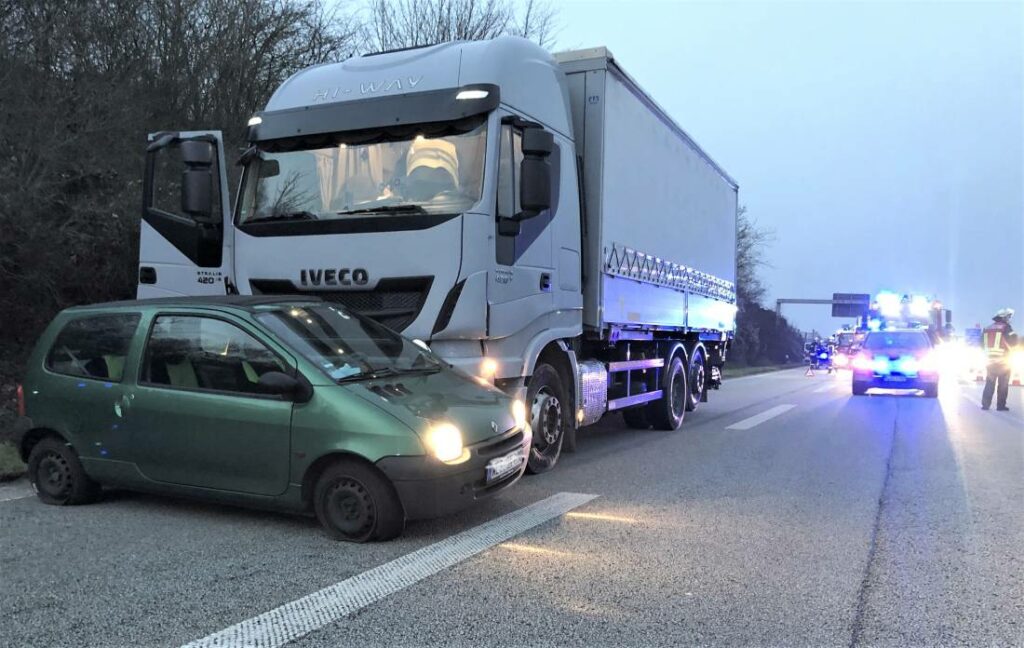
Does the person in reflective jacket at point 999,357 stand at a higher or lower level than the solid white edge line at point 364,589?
higher

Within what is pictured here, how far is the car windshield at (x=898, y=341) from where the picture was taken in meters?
18.1

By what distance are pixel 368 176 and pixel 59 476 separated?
325 cm

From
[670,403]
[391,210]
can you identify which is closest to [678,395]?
[670,403]

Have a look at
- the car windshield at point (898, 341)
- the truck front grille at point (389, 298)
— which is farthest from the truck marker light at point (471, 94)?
the car windshield at point (898, 341)

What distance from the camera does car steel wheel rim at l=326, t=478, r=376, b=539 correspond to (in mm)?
4539

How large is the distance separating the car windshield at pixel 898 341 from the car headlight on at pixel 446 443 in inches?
654

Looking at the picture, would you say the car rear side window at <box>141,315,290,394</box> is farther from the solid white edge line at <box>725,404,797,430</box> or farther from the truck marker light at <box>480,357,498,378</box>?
the solid white edge line at <box>725,404,797,430</box>

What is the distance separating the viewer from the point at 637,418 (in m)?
10.9

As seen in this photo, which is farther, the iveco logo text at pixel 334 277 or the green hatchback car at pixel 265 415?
the iveco logo text at pixel 334 277

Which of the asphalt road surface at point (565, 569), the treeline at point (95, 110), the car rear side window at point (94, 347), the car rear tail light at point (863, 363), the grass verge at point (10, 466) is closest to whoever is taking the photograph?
the asphalt road surface at point (565, 569)

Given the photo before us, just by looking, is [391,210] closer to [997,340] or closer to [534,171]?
[534,171]

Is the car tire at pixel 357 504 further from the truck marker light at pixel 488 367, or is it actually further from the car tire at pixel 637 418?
the car tire at pixel 637 418

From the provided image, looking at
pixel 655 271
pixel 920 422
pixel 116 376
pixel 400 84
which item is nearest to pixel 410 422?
pixel 116 376

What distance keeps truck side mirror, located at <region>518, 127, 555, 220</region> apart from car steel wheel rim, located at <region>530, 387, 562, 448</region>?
72.7 inches
